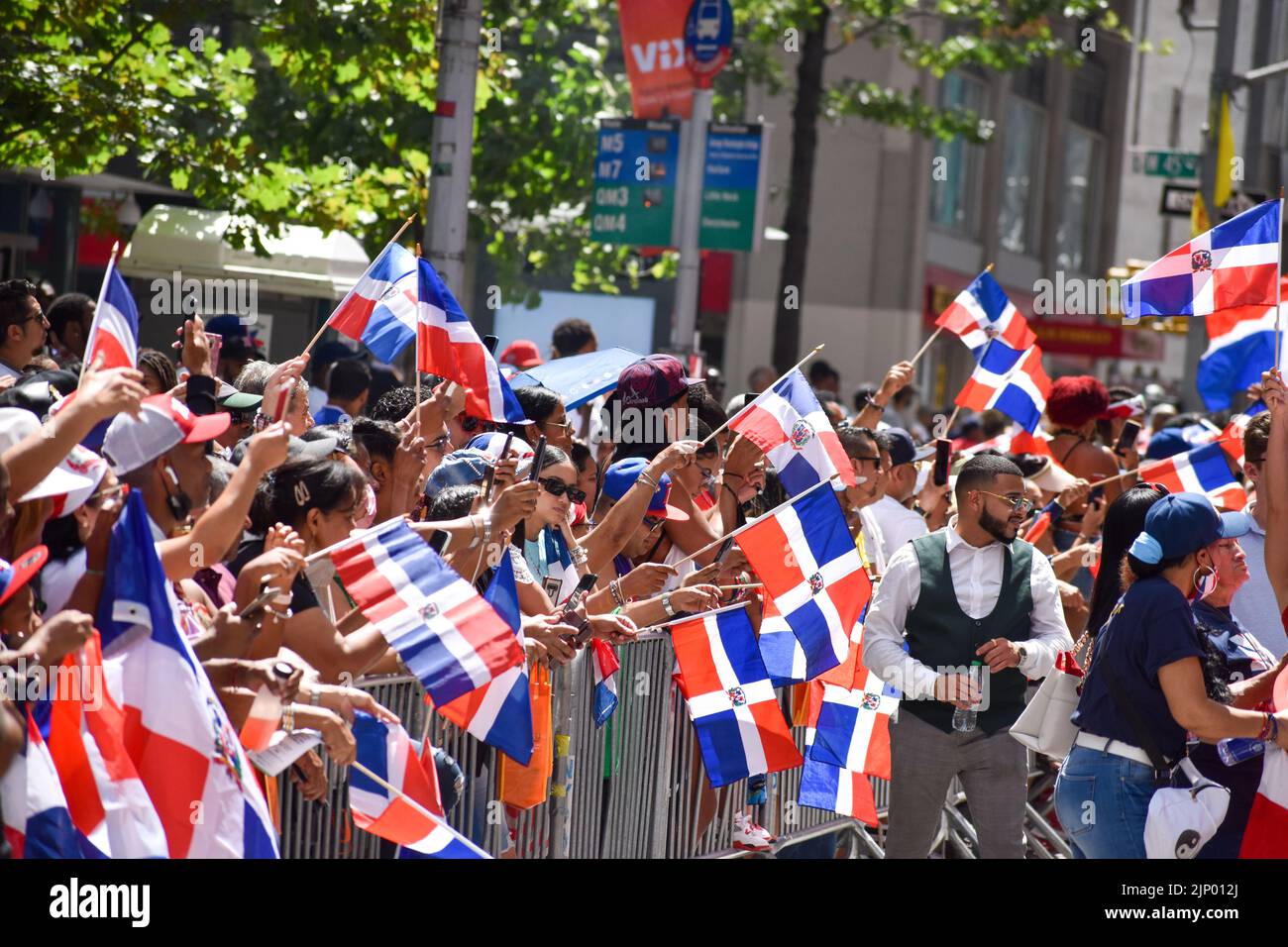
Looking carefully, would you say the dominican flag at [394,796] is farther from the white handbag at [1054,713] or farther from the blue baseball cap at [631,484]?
the white handbag at [1054,713]

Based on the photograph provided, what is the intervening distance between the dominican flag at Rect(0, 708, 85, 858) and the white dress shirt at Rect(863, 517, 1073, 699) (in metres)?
3.71

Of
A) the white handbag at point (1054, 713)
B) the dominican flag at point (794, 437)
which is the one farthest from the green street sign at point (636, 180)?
the white handbag at point (1054, 713)

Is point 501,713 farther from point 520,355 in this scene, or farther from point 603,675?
point 520,355

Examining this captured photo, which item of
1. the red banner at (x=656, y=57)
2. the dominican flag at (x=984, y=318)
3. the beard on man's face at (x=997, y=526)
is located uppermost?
the red banner at (x=656, y=57)

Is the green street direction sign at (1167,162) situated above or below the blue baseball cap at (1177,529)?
above

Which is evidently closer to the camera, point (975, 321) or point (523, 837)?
point (523, 837)

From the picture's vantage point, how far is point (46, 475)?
4129 millimetres

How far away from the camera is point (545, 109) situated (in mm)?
16625

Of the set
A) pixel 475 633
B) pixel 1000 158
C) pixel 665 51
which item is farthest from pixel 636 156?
pixel 1000 158

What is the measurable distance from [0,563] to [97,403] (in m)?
0.44

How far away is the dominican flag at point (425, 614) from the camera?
15.6ft

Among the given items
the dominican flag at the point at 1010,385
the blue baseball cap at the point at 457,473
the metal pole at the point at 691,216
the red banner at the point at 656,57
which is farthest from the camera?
Result: the red banner at the point at 656,57

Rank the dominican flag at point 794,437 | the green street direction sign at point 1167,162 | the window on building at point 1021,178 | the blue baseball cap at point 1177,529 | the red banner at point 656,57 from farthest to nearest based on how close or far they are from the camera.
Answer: the window on building at point 1021,178
the green street direction sign at point 1167,162
the red banner at point 656,57
the dominican flag at point 794,437
the blue baseball cap at point 1177,529
